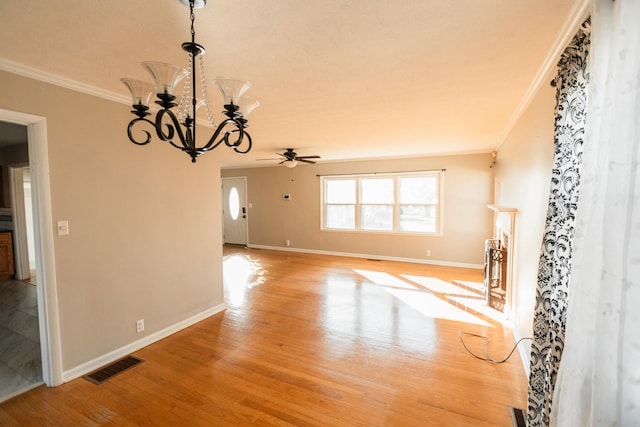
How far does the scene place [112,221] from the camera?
2.59 metres

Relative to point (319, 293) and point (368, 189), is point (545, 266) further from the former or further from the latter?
point (368, 189)

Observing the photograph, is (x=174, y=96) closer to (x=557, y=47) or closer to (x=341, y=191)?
(x=557, y=47)

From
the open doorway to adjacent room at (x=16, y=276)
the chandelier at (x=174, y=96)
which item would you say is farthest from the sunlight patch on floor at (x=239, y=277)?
the chandelier at (x=174, y=96)

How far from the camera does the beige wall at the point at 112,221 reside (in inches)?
88.9

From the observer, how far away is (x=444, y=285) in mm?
4766

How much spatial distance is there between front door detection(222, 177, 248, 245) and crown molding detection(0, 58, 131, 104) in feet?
18.7

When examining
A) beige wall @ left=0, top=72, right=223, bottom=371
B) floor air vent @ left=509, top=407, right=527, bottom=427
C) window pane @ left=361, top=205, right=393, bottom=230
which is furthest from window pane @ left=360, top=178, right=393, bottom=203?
floor air vent @ left=509, top=407, right=527, bottom=427

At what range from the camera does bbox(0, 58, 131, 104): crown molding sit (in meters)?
1.96

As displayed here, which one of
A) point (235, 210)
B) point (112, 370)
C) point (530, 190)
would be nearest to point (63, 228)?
point (112, 370)

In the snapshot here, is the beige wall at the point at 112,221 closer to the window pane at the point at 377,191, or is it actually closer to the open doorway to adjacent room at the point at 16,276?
the open doorway to adjacent room at the point at 16,276

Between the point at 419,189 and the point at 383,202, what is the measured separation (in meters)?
0.85

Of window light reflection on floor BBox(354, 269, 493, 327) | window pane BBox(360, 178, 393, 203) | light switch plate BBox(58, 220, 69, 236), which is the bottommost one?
window light reflection on floor BBox(354, 269, 493, 327)

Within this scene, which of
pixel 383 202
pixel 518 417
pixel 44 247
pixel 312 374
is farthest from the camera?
pixel 383 202

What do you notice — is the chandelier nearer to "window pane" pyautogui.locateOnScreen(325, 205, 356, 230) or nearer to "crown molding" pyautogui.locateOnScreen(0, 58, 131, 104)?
"crown molding" pyautogui.locateOnScreen(0, 58, 131, 104)
